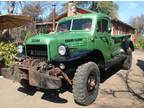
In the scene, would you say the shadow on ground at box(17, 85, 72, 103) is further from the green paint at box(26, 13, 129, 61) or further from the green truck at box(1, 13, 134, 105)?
the green paint at box(26, 13, 129, 61)

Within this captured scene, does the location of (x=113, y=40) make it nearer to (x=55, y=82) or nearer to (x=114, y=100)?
(x=114, y=100)

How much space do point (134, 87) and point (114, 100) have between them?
63.0 inches

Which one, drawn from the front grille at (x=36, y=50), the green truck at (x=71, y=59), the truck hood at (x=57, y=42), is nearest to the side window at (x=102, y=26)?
the green truck at (x=71, y=59)

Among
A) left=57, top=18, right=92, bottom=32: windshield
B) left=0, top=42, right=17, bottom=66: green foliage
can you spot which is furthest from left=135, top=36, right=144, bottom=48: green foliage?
left=57, top=18, right=92, bottom=32: windshield

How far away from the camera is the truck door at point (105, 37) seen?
7.89 metres

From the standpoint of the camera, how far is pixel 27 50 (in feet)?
23.1

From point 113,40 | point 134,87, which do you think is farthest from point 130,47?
point 134,87

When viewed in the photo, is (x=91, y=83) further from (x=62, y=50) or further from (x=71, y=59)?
(x=62, y=50)

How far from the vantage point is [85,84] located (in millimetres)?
6324

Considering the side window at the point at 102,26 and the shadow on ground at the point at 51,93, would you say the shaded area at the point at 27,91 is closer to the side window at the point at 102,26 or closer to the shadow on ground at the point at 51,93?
the shadow on ground at the point at 51,93

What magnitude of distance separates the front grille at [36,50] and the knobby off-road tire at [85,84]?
3.07 feet

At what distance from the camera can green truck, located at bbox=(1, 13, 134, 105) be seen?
617cm

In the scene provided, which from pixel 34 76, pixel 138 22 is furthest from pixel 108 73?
pixel 138 22

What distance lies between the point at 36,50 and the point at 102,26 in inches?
96.7
